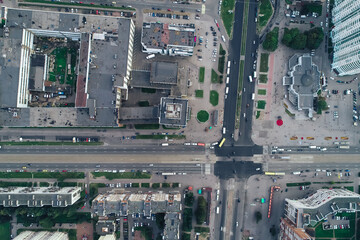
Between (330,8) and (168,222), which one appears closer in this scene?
(168,222)

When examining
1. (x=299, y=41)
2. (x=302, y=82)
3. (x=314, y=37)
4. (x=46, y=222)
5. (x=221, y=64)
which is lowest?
(x=46, y=222)

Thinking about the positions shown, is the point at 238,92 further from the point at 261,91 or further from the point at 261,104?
the point at 261,104

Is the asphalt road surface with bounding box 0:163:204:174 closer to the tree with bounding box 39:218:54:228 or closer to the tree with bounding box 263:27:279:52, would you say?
the tree with bounding box 39:218:54:228

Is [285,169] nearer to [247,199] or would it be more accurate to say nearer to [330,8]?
[247,199]

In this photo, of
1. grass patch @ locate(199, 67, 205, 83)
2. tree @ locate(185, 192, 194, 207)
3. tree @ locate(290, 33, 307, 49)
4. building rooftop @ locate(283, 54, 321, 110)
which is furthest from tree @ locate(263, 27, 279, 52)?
tree @ locate(185, 192, 194, 207)

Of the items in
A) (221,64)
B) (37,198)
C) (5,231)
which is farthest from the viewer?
(221,64)

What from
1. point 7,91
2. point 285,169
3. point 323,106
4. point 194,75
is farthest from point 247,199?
point 7,91

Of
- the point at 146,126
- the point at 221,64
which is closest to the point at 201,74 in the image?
the point at 221,64

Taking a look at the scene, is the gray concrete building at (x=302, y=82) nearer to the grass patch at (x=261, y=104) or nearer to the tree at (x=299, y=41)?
the tree at (x=299, y=41)
